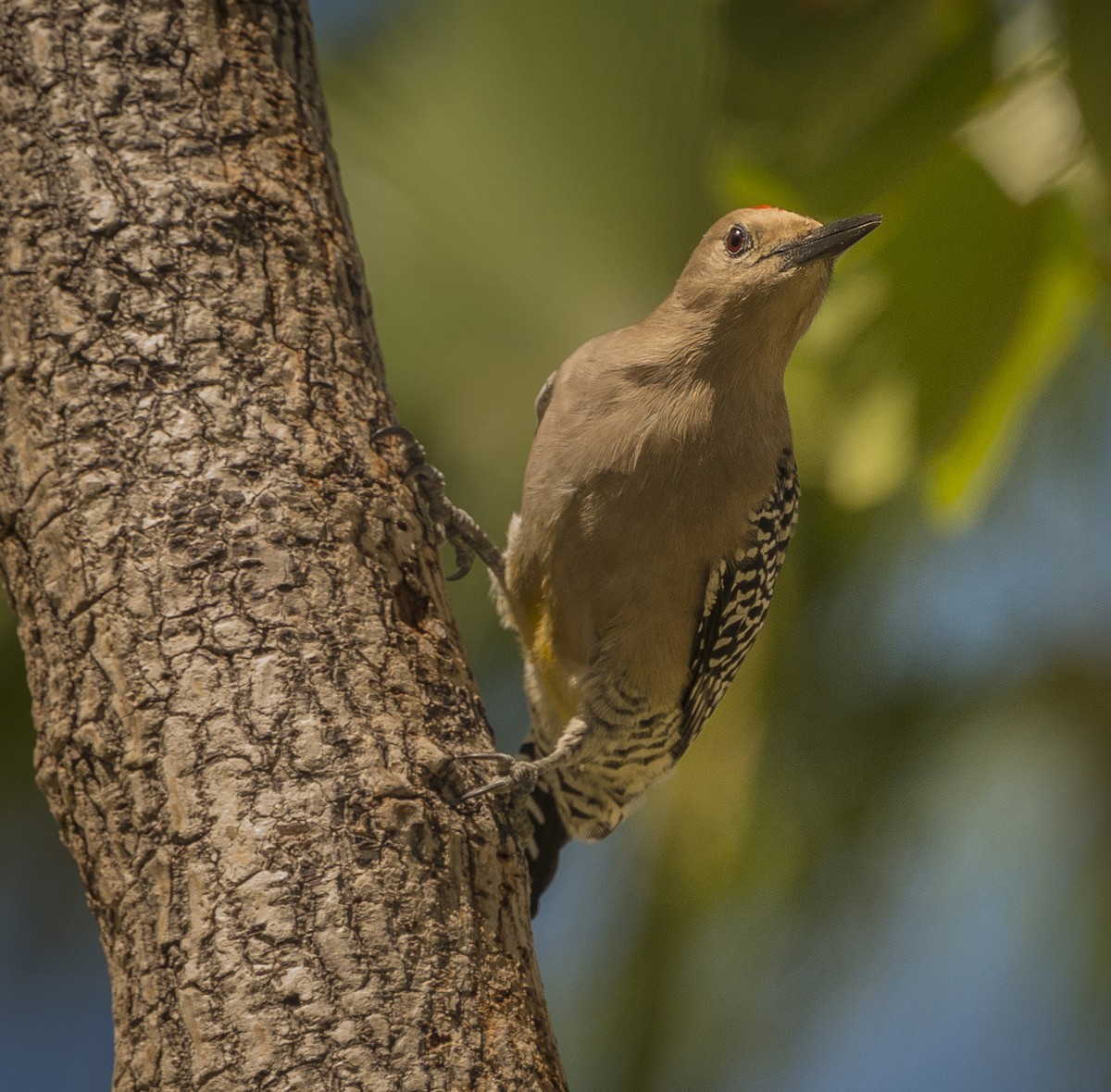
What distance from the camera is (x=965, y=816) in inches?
349

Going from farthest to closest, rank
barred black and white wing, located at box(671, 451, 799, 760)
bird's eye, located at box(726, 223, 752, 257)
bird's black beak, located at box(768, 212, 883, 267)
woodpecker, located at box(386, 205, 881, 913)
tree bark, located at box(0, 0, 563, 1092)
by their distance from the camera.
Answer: barred black and white wing, located at box(671, 451, 799, 760)
bird's eye, located at box(726, 223, 752, 257)
woodpecker, located at box(386, 205, 881, 913)
bird's black beak, located at box(768, 212, 883, 267)
tree bark, located at box(0, 0, 563, 1092)

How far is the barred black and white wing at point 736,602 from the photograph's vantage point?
4387mm

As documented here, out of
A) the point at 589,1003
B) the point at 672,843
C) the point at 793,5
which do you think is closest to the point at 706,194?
the point at 793,5

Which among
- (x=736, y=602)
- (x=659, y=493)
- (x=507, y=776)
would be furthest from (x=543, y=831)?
(x=507, y=776)

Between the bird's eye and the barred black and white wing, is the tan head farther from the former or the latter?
the barred black and white wing

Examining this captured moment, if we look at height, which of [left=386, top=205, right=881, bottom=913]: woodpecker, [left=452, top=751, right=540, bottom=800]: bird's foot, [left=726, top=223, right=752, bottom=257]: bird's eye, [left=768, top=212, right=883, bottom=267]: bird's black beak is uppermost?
[left=726, top=223, right=752, bottom=257]: bird's eye

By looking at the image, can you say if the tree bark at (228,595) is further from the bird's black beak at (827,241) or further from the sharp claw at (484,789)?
the bird's black beak at (827,241)

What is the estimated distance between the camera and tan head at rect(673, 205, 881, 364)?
13.7ft

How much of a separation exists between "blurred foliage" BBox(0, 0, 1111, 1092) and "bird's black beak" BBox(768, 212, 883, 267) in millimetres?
471

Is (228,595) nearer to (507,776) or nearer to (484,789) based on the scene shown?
(484,789)

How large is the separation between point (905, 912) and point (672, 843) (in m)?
2.68

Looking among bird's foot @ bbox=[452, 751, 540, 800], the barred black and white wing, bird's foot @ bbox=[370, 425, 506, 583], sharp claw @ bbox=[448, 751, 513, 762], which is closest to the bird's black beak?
the barred black and white wing

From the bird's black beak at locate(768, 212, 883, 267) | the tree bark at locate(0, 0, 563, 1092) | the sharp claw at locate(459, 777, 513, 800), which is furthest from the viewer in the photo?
the bird's black beak at locate(768, 212, 883, 267)

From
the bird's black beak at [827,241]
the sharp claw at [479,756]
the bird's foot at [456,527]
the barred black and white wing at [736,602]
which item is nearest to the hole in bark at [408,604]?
Result: the sharp claw at [479,756]
